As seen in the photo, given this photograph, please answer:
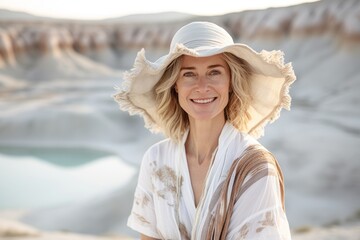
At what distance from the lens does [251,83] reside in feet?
6.91

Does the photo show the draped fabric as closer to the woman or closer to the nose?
the woman

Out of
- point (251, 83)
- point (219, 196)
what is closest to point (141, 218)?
point (219, 196)

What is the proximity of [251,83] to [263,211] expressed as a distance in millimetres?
629

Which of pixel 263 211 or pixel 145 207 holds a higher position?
pixel 145 207

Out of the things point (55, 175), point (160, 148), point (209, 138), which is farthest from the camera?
point (55, 175)

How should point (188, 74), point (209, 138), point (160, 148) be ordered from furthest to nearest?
point (160, 148) < point (209, 138) < point (188, 74)

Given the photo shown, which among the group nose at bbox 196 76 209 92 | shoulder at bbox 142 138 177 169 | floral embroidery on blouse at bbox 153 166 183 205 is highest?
nose at bbox 196 76 209 92

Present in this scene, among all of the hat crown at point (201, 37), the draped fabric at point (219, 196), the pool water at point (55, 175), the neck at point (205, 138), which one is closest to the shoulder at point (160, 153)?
the draped fabric at point (219, 196)

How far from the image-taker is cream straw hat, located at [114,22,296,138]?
1884 mm

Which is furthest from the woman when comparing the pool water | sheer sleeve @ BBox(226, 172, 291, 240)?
the pool water

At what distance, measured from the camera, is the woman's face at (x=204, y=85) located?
191cm

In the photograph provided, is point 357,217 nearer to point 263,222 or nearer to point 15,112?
point 263,222

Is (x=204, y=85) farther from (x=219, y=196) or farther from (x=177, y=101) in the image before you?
(x=219, y=196)

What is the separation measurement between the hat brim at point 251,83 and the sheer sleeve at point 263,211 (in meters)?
0.49
